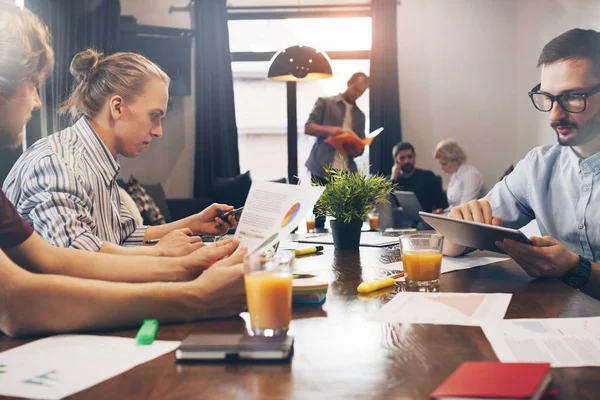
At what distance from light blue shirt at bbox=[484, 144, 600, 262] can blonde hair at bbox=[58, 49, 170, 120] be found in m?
1.28

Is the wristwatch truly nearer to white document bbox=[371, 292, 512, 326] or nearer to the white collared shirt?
white document bbox=[371, 292, 512, 326]


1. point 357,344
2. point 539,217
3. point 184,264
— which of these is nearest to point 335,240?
point 539,217

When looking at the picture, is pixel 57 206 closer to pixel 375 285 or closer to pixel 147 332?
pixel 147 332

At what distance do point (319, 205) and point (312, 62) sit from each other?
1952 mm

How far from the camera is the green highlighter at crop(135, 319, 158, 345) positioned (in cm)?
91

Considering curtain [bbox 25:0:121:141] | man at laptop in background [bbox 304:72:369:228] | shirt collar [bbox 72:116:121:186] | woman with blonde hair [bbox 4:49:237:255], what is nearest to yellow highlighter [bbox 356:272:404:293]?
woman with blonde hair [bbox 4:49:237:255]

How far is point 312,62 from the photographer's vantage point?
3732 mm

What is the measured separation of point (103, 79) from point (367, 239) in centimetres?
111

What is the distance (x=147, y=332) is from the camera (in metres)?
0.92

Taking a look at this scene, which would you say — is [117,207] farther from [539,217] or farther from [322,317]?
[539,217]

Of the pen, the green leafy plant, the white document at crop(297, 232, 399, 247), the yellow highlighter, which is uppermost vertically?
the green leafy plant

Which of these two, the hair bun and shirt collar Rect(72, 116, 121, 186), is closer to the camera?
shirt collar Rect(72, 116, 121, 186)

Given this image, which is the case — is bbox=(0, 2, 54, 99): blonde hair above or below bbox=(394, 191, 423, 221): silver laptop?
above

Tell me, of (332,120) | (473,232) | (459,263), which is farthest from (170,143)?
(473,232)
